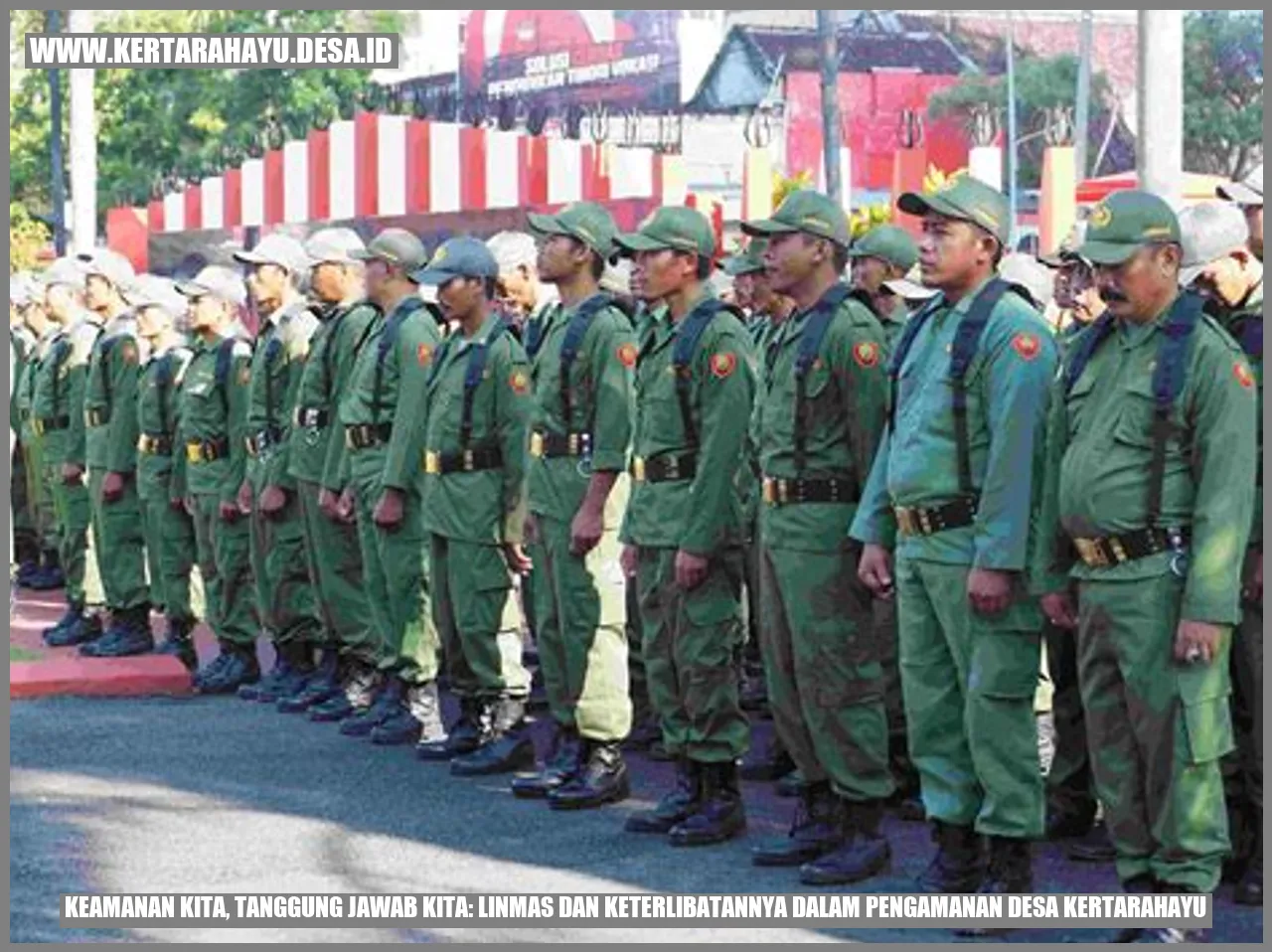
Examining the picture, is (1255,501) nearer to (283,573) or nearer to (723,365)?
(723,365)

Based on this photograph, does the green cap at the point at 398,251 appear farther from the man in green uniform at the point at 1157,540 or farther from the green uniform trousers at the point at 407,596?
the man in green uniform at the point at 1157,540

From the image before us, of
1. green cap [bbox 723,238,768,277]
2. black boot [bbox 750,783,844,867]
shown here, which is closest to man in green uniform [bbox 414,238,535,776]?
green cap [bbox 723,238,768,277]

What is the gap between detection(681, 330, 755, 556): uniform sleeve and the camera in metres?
9.24

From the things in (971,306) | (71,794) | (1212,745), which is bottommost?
(71,794)

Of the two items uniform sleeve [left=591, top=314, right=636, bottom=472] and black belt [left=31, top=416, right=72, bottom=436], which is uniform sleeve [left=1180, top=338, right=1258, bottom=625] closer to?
uniform sleeve [left=591, top=314, right=636, bottom=472]

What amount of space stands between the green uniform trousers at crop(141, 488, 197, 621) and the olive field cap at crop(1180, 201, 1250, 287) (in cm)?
705

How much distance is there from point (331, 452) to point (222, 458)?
1539mm

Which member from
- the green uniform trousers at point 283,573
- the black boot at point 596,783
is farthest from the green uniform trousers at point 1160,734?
the green uniform trousers at point 283,573

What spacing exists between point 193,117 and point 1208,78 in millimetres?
20881

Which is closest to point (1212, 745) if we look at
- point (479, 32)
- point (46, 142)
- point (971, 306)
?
point (971, 306)

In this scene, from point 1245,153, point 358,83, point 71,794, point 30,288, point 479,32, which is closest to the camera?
point 71,794

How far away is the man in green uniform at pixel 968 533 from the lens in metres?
7.85

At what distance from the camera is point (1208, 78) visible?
57.8m

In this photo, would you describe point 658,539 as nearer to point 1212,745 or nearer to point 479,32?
point 1212,745
